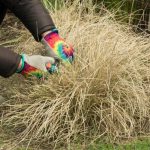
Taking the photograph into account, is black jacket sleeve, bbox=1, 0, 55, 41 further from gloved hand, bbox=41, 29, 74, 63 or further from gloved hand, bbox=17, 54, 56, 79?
gloved hand, bbox=17, 54, 56, 79

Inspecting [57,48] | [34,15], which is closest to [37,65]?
[57,48]

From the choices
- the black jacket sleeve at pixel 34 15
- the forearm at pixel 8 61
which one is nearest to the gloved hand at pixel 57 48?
the black jacket sleeve at pixel 34 15

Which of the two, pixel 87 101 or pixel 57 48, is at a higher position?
pixel 57 48

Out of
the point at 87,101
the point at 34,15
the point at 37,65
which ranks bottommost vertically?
the point at 87,101

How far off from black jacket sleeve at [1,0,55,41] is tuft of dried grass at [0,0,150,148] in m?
0.31

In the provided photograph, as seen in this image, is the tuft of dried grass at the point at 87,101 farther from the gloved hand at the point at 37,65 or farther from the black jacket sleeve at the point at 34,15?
the black jacket sleeve at the point at 34,15

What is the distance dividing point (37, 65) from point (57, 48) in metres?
0.19

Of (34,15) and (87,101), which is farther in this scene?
(34,15)

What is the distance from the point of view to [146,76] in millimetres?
3613

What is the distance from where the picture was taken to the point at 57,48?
11.0 ft

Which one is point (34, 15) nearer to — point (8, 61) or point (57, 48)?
point (57, 48)

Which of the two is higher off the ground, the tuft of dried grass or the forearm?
the forearm

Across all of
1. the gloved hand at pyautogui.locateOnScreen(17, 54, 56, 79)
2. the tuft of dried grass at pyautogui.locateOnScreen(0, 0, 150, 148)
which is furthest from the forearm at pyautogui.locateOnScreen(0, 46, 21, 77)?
the tuft of dried grass at pyautogui.locateOnScreen(0, 0, 150, 148)

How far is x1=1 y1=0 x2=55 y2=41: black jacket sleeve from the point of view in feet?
11.2
